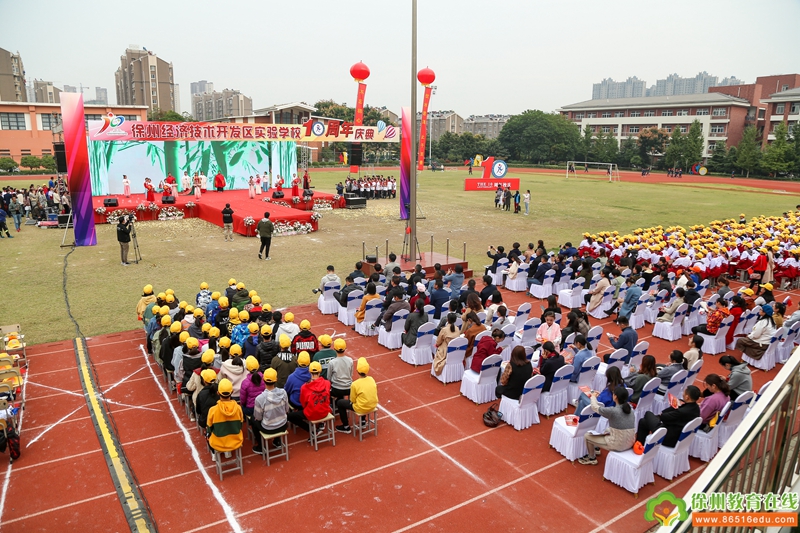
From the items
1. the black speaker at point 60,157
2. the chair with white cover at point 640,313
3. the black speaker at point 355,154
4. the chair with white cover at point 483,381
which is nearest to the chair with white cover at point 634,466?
the chair with white cover at point 483,381

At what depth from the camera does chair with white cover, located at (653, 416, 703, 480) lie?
6863 millimetres

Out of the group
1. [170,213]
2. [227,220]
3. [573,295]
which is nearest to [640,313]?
[573,295]

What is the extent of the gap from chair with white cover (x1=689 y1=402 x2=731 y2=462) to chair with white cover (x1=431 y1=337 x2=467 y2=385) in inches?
146

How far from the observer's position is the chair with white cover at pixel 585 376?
8.66 metres

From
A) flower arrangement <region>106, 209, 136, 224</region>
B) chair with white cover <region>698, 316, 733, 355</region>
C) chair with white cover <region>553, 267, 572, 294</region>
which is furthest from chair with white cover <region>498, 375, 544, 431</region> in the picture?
flower arrangement <region>106, 209, 136, 224</region>

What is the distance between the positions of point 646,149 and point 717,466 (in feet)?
273

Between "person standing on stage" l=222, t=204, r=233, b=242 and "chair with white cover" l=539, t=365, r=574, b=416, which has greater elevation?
"person standing on stage" l=222, t=204, r=233, b=242

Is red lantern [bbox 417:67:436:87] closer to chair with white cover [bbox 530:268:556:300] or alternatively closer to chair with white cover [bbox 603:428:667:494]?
chair with white cover [bbox 530:268:556:300]

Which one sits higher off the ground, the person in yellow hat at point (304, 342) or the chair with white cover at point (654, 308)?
the person in yellow hat at point (304, 342)

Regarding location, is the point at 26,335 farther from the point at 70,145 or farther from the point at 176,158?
the point at 176,158

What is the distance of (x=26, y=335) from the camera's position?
11.8 m

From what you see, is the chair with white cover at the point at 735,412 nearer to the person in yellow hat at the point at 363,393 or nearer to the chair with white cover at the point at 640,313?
the person in yellow hat at the point at 363,393

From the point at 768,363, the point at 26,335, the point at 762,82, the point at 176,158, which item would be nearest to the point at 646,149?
the point at 762,82

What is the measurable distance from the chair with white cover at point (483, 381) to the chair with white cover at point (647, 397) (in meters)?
2.16
